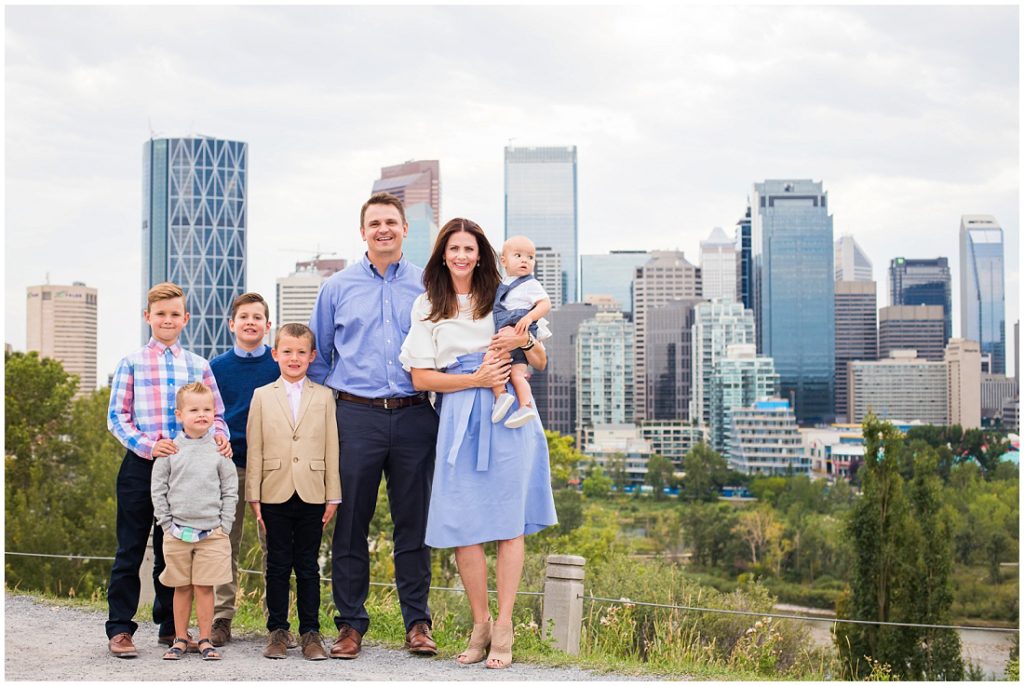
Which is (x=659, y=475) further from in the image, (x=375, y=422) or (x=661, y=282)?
(x=375, y=422)

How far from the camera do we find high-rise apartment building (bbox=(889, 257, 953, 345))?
439 ft

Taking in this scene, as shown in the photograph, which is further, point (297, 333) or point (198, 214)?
point (198, 214)

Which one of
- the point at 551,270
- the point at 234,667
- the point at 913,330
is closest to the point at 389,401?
the point at 234,667

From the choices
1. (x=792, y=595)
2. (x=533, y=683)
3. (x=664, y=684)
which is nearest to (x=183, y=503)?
(x=533, y=683)

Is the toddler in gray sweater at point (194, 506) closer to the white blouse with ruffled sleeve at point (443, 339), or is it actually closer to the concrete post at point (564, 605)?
the white blouse with ruffled sleeve at point (443, 339)

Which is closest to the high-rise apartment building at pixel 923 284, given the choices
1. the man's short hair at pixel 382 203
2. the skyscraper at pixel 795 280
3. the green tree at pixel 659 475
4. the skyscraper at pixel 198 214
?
the skyscraper at pixel 795 280

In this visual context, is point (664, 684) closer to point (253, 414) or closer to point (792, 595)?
point (253, 414)

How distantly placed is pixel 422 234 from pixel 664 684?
143448 millimetres

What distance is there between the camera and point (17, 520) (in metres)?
23.2

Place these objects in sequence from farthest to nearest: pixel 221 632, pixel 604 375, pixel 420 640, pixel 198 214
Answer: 1. pixel 198 214
2. pixel 604 375
3. pixel 221 632
4. pixel 420 640

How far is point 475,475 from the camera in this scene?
3.75 meters

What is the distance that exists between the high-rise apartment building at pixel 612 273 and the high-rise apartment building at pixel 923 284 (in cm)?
3586

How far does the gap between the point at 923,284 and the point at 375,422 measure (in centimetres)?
14609

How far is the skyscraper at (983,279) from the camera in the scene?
416ft
